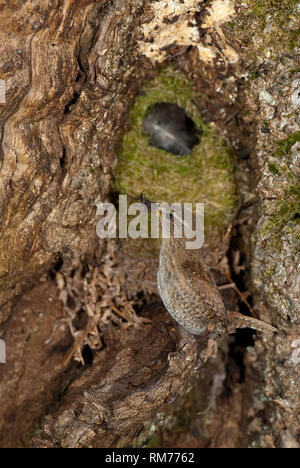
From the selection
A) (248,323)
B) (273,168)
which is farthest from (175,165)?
(248,323)

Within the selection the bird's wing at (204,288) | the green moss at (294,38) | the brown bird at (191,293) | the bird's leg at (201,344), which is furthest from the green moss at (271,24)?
the bird's leg at (201,344)

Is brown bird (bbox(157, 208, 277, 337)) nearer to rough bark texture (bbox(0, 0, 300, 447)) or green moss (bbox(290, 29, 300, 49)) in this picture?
rough bark texture (bbox(0, 0, 300, 447))

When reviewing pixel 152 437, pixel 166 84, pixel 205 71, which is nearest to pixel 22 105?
pixel 166 84

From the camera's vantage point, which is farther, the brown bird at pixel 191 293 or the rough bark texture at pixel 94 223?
the brown bird at pixel 191 293

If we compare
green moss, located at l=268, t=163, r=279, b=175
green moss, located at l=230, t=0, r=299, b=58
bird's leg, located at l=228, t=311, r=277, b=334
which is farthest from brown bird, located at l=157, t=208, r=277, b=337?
green moss, located at l=230, t=0, r=299, b=58

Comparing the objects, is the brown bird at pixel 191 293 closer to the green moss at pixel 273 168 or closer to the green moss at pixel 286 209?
the green moss at pixel 286 209

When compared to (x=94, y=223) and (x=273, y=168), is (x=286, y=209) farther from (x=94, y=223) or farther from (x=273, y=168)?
(x=94, y=223)
